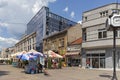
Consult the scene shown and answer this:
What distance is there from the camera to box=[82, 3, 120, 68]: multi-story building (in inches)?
1393

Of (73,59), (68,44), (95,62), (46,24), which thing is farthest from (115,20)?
(46,24)

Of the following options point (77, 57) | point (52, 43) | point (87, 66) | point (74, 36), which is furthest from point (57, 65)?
point (52, 43)

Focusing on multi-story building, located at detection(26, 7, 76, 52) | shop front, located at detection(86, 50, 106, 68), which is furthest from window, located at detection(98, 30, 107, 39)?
multi-story building, located at detection(26, 7, 76, 52)

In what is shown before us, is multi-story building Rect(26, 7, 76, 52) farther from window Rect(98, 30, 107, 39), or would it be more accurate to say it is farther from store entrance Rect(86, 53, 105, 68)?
window Rect(98, 30, 107, 39)

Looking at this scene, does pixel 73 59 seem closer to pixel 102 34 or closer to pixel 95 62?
pixel 95 62

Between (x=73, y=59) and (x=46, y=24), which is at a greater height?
(x=46, y=24)

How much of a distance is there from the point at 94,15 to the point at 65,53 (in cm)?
1400

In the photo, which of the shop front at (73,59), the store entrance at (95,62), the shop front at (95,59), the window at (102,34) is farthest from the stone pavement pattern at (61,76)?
the shop front at (73,59)

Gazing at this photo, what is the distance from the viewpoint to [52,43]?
57875 millimetres

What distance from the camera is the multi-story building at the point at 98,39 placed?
35375mm

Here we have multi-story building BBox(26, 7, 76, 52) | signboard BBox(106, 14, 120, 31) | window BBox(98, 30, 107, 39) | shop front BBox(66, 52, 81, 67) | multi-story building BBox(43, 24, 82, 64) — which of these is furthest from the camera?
multi-story building BBox(26, 7, 76, 52)

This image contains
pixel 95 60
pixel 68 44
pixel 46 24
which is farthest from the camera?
pixel 46 24

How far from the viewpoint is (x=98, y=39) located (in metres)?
36.8

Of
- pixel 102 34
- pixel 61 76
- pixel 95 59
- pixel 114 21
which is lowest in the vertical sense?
pixel 61 76
